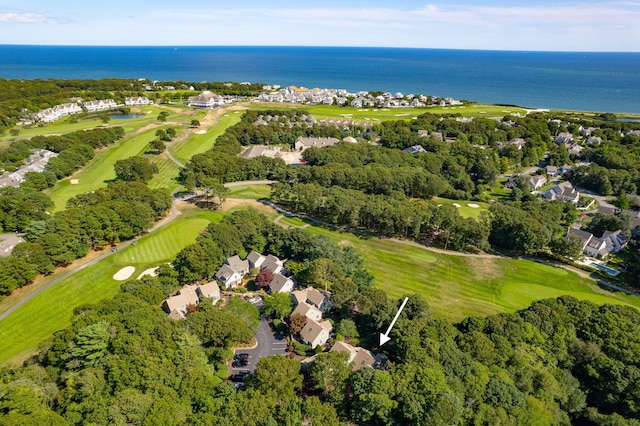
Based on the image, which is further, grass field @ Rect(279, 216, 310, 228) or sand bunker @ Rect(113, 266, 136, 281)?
grass field @ Rect(279, 216, 310, 228)

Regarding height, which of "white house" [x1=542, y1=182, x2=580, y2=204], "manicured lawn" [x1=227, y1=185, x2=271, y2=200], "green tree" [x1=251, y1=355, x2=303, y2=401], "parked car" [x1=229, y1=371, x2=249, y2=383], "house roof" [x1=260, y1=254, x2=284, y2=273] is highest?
"white house" [x1=542, y1=182, x2=580, y2=204]

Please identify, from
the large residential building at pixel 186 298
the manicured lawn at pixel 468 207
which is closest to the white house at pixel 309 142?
the manicured lawn at pixel 468 207

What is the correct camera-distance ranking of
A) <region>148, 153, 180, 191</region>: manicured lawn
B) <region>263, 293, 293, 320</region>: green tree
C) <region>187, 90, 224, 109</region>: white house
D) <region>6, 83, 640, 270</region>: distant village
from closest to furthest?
<region>263, 293, 293, 320</region>: green tree → <region>6, 83, 640, 270</region>: distant village → <region>148, 153, 180, 191</region>: manicured lawn → <region>187, 90, 224, 109</region>: white house

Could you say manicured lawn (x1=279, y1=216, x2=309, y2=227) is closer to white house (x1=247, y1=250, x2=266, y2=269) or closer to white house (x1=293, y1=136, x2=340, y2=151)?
white house (x1=247, y1=250, x2=266, y2=269)

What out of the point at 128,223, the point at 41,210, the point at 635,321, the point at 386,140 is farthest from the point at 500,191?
the point at 41,210

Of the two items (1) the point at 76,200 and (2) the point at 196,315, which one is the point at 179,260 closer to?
(2) the point at 196,315

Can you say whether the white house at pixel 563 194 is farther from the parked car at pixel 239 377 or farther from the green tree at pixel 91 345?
the green tree at pixel 91 345

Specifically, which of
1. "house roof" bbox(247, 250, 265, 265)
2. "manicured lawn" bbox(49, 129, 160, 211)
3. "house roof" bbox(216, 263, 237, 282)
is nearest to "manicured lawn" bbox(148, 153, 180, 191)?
"manicured lawn" bbox(49, 129, 160, 211)
